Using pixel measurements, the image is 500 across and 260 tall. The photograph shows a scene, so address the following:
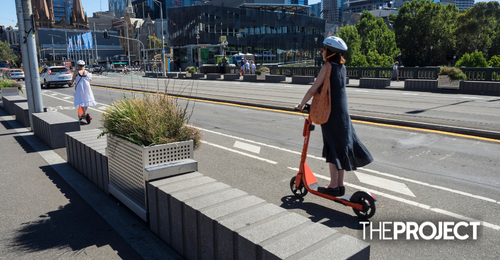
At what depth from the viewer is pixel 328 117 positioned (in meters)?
4.37

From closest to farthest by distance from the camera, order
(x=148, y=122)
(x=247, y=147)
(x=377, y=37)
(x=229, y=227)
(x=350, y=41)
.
A: (x=229, y=227) → (x=148, y=122) → (x=247, y=147) → (x=350, y=41) → (x=377, y=37)

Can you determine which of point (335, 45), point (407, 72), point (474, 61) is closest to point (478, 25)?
point (407, 72)

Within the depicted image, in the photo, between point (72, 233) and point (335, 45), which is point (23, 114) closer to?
point (72, 233)

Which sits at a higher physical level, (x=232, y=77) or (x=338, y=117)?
(x=338, y=117)

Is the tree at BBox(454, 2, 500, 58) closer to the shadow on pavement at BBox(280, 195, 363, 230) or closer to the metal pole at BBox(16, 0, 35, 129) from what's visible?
the metal pole at BBox(16, 0, 35, 129)

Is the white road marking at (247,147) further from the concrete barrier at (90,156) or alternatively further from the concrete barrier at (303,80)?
the concrete barrier at (303,80)

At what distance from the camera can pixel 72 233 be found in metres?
4.20

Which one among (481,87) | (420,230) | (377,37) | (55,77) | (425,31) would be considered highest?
(425,31)

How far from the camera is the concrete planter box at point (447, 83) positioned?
2077 cm

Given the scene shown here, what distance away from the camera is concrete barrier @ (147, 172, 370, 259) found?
263 centimetres

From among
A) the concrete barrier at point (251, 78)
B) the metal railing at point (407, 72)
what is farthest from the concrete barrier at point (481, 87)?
the concrete barrier at point (251, 78)

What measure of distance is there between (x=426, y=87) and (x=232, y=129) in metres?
15.9

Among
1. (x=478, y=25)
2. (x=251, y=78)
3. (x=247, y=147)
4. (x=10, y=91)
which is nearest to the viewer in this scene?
(x=247, y=147)

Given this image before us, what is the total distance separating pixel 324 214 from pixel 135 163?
227 centimetres
